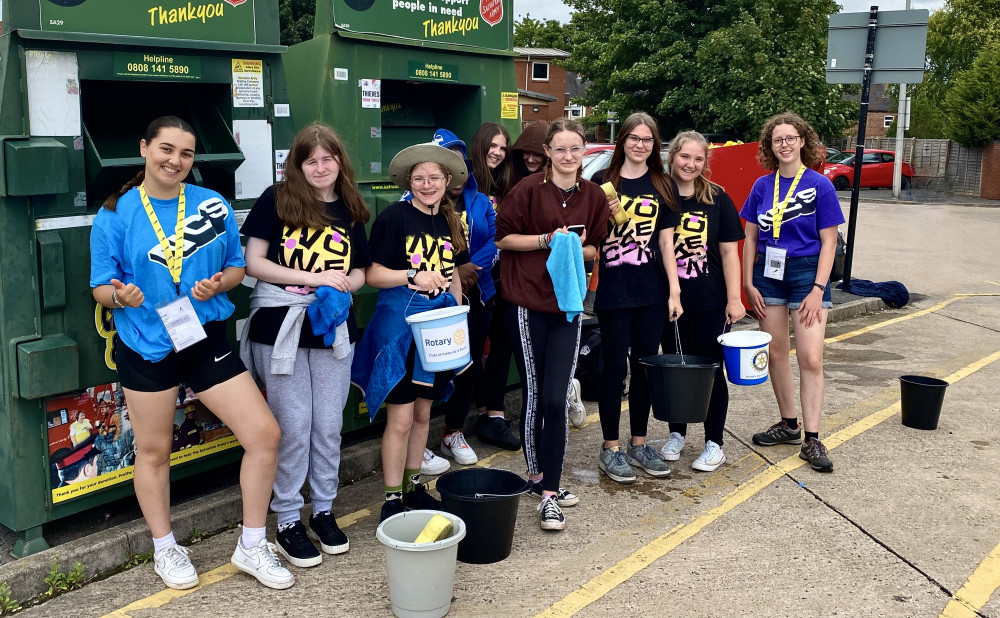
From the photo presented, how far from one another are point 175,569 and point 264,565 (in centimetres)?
35

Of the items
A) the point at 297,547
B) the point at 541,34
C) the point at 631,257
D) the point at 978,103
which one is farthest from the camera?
the point at 541,34

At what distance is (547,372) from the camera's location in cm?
419

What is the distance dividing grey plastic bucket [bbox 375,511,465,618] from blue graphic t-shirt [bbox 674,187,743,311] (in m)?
2.09

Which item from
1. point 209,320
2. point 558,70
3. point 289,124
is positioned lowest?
point 209,320

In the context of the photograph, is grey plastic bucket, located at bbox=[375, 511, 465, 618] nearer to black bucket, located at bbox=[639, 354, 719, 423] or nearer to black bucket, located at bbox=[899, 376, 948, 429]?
black bucket, located at bbox=[639, 354, 719, 423]

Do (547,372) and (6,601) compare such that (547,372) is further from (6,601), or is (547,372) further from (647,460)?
(6,601)

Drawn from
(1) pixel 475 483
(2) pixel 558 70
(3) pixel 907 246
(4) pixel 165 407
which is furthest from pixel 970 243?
(2) pixel 558 70

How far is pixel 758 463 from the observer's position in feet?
16.7

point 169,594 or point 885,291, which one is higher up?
point 885,291

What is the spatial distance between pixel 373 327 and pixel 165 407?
1043mm

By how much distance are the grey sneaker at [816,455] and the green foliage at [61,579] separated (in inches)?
149

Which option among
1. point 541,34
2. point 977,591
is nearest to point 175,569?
point 977,591

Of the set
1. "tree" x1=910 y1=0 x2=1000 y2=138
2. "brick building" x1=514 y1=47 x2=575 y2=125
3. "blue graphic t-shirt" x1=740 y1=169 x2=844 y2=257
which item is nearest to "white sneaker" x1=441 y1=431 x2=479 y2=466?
"blue graphic t-shirt" x1=740 y1=169 x2=844 y2=257

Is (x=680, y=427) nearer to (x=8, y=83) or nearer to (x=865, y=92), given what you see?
(x=8, y=83)
